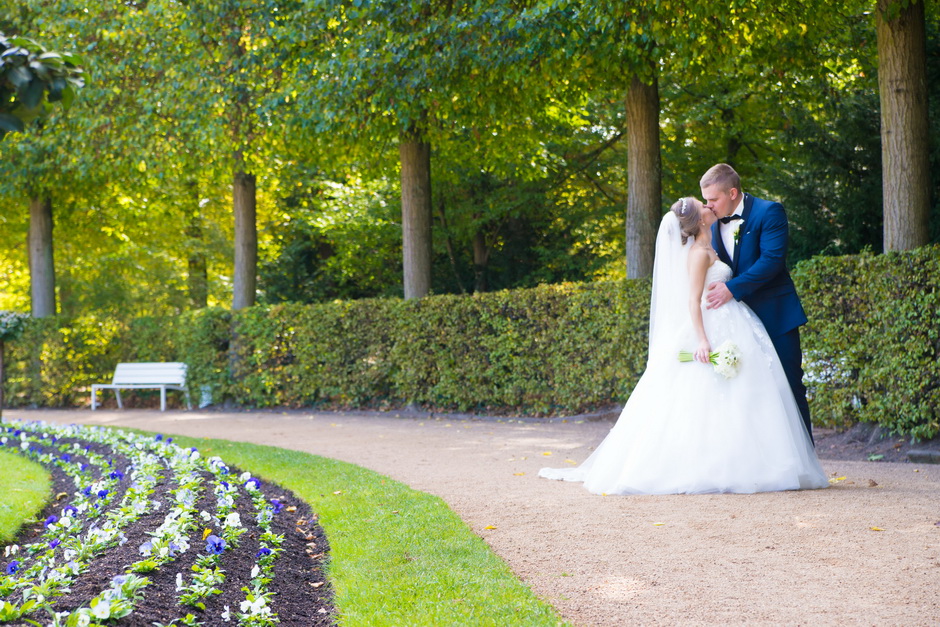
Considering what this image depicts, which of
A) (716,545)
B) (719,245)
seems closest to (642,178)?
(719,245)

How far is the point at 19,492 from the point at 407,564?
4016 mm

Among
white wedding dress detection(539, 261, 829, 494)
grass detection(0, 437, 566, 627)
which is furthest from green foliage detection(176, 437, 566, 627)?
white wedding dress detection(539, 261, 829, 494)

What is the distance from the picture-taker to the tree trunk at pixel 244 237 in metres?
16.9

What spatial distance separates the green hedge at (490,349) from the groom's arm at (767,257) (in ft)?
8.01

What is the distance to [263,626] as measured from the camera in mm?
3561

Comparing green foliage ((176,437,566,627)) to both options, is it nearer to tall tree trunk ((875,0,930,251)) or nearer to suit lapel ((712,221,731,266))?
suit lapel ((712,221,731,266))

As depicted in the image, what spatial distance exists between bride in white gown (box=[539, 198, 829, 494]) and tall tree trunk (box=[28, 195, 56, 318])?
16371mm

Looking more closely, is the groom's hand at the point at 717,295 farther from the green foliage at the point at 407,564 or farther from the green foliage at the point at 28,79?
the green foliage at the point at 28,79

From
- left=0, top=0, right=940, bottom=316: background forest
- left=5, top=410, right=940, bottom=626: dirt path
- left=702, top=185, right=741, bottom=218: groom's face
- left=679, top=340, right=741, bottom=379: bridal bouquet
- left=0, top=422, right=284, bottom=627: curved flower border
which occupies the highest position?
left=0, top=0, right=940, bottom=316: background forest

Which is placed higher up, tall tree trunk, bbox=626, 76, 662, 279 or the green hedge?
tall tree trunk, bbox=626, 76, 662, 279

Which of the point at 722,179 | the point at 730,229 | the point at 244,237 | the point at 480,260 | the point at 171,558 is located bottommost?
the point at 171,558

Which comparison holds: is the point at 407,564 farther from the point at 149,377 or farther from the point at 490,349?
the point at 149,377

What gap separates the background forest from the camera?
11586 millimetres

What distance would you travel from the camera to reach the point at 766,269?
20.5 ft
